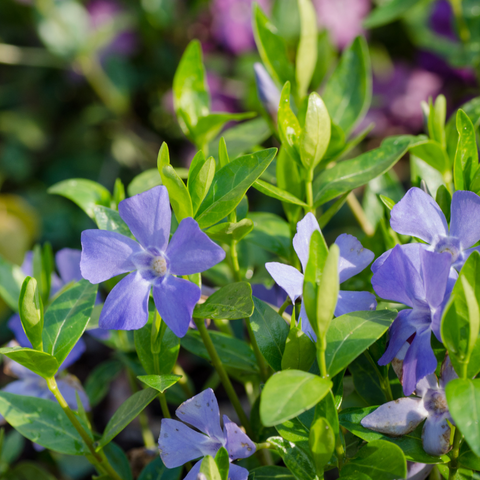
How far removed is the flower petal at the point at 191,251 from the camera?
438mm

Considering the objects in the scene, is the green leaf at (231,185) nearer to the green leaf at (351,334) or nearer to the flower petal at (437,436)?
the green leaf at (351,334)

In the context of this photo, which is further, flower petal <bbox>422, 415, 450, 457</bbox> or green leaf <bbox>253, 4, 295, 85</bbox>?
green leaf <bbox>253, 4, 295, 85</bbox>

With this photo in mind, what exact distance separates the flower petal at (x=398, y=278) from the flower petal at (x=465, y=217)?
0.08 metres

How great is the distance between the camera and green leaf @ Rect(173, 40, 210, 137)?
2.37ft

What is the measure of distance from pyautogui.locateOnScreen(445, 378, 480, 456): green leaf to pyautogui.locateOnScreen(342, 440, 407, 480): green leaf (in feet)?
0.21

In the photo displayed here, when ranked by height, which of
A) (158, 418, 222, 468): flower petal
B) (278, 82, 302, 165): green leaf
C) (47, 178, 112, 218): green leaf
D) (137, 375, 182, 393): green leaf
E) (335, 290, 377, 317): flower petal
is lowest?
(158, 418, 222, 468): flower petal

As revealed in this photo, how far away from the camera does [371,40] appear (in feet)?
6.33

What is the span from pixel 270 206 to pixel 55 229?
777 mm

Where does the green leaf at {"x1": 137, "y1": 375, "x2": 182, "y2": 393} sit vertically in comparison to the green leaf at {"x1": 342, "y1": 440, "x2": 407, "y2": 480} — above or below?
above

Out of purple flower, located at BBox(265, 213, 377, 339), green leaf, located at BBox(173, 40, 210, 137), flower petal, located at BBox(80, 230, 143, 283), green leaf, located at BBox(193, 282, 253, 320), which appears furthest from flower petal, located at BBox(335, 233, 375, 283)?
green leaf, located at BBox(173, 40, 210, 137)

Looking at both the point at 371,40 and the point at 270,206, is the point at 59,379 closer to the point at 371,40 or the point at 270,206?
the point at 270,206

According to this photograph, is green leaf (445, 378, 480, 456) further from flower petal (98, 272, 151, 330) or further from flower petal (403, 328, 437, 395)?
flower petal (98, 272, 151, 330)

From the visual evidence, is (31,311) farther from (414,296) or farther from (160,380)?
(414,296)

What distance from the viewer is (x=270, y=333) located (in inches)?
19.8
